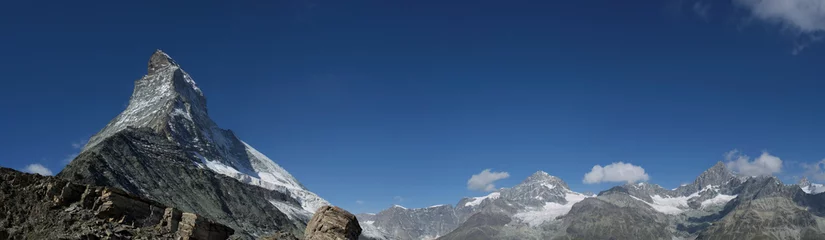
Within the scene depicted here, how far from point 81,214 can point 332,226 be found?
16.5m

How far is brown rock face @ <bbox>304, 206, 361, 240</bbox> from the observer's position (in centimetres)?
3719

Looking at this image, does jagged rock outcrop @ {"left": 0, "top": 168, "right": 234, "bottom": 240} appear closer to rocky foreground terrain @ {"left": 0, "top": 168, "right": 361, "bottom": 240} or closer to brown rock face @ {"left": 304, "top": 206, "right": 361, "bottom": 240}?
rocky foreground terrain @ {"left": 0, "top": 168, "right": 361, "bottom": 240}

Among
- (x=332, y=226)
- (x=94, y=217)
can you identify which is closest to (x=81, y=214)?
(x=94, y=217)

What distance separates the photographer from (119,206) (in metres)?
38.7

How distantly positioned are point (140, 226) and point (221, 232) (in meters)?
5.43

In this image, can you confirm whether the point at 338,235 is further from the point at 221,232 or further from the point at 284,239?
the point at 284,239

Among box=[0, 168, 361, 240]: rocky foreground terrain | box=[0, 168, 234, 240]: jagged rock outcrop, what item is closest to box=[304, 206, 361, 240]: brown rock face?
box=[0, 168, 361, 240]: rocky foreground terrain

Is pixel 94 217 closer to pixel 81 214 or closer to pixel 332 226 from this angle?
pixel 81 214

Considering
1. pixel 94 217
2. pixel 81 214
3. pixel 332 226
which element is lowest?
pixel 94 217

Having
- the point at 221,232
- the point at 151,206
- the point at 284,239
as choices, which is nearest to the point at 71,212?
the point at 151,206

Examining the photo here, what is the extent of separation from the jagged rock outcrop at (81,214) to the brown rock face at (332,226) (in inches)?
318

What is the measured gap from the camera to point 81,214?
37.4 metres

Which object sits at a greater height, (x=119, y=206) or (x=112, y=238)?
(x=119, y=206)

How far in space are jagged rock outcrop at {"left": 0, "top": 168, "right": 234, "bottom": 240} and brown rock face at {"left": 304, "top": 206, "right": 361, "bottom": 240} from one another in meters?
8.08
